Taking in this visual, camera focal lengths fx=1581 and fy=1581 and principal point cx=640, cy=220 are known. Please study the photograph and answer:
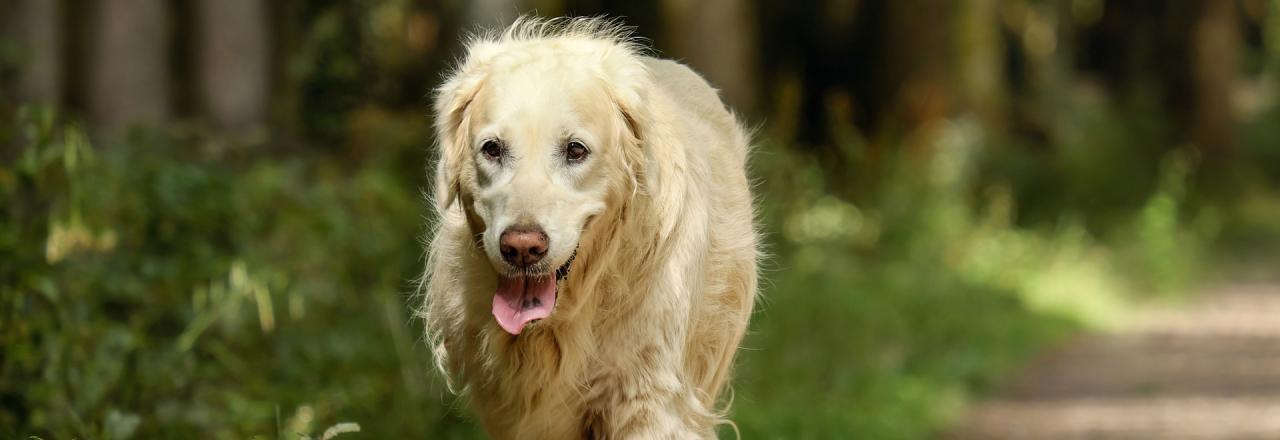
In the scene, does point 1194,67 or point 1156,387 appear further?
point 1194,67

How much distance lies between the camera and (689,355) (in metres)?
4.80

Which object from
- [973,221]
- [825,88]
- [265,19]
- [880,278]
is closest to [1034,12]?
[825,88]

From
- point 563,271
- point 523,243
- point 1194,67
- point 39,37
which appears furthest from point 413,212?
point 1194,67

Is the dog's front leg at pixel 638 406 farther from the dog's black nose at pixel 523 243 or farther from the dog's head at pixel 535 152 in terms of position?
the dog's black nose at pixel 523 243

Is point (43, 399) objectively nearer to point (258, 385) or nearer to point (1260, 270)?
point (258, 385)

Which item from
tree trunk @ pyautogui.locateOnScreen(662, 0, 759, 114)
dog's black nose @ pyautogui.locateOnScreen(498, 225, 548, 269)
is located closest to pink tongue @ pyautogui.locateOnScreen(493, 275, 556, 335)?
dog's black nose @ pyautogui.locateOnScreen(498, 225, 548, 269)

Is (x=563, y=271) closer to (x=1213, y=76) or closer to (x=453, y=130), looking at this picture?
(x=453, y=130)

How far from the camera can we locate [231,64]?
995 cm

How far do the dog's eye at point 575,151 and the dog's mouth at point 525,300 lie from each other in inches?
10.3

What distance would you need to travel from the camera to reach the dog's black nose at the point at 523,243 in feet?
12.8

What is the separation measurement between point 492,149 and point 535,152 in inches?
5.3

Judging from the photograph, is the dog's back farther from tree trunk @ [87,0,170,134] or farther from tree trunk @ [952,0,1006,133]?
tree trunk @ [952,0,1006,133]

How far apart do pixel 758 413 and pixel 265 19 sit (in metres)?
4.37

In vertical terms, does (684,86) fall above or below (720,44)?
above
